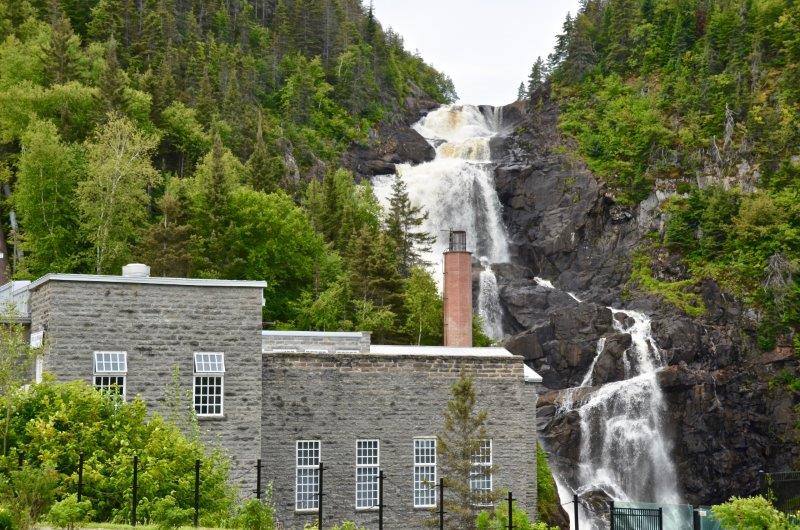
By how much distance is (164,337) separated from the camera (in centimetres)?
3086

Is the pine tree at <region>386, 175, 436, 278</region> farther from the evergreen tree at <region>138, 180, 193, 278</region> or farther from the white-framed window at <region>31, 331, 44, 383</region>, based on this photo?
the white-framed window at <region>31, 331, 44, 383</region>

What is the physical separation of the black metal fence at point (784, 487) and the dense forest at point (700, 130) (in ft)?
33.8

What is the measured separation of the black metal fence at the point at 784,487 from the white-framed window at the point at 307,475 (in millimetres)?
30073

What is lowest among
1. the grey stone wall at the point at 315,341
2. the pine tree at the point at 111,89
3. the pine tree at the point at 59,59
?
the grey stone wall at the point at 315,341

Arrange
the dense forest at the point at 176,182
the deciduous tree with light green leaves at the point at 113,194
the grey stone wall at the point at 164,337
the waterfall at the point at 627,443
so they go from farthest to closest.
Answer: the dense forest at the point at 176,182
the deciduous tree with light green leaves at the point at 113,194
the waterfall at the point at 627,443
the grey stone wall at the point at 164,337

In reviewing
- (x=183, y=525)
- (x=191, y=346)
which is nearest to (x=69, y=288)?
(x=191, y=346)

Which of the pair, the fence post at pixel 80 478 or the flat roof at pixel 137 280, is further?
the flat roof at pixel 137 280

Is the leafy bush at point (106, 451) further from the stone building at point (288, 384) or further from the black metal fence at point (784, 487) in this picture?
the black metal fence at point (784, 487)

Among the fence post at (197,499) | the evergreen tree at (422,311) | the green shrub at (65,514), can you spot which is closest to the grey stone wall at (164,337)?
the fence post at (197,499)

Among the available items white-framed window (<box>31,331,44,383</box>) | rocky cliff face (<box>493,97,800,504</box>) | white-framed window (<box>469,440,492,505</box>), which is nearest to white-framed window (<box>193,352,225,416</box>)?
white-framed window (<box>31,331,44,383</box>)

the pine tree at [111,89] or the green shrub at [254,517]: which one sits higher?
the pine tree at [111,89]

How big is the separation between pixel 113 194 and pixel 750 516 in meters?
42.1

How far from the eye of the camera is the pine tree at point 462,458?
97.6 ft

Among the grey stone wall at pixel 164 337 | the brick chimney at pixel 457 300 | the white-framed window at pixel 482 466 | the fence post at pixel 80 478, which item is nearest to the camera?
the fence post at pixel 80 478
